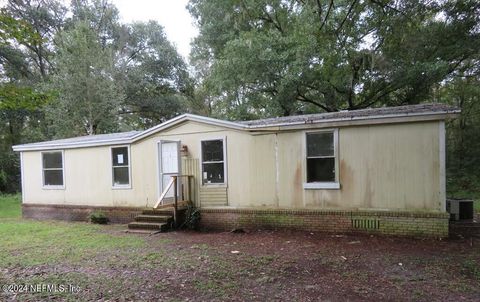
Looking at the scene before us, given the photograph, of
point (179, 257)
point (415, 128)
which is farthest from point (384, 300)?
point (415, 128)

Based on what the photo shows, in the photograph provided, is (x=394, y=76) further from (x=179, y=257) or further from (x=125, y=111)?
(x=125, y=111)

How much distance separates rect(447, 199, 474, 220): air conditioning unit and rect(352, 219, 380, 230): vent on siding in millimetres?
3422

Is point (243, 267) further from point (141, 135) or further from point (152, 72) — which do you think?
point (152, 72)

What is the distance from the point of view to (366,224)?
7.68 m

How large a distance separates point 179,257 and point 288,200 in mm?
3427

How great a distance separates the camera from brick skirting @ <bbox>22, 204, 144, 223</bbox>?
34.6ft

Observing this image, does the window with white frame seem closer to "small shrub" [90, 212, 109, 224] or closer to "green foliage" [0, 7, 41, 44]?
"green foliage" [0, 7, 41, 44]

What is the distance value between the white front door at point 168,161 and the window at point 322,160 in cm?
388

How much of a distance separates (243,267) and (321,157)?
379cm

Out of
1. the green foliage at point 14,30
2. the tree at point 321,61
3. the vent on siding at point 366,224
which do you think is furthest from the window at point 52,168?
the vent on siding at point 366,224

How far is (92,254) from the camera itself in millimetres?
6582

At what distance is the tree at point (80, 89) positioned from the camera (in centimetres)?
1809

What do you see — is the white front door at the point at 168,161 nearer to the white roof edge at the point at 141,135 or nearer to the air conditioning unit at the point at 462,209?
the white roof edge at the point at 141,135

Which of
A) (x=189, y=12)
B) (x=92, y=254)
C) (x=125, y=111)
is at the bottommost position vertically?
(x=92, y=254)
